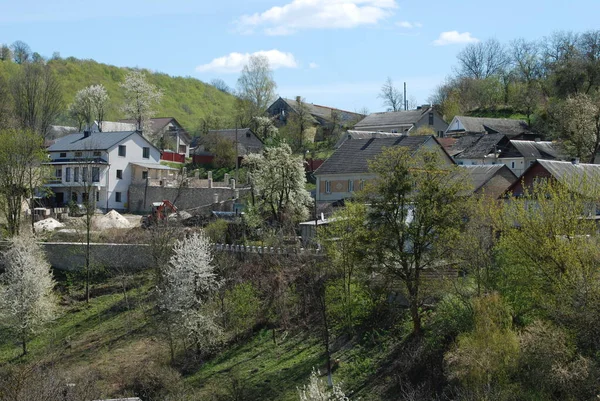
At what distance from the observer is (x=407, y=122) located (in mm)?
72188

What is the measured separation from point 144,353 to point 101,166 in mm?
Answer: 25974

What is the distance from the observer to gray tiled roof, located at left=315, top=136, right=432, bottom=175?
4950 centimetres

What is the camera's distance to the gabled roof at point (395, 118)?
72500 millimetres

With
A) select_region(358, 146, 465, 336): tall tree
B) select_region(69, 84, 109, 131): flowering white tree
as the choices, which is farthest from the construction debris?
select_region(69, 84, 109, 131): flowering white tree

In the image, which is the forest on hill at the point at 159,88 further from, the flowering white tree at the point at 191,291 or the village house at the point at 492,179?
the flowering white tree at the point at 191,291

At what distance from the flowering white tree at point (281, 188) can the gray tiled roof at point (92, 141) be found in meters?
17.0

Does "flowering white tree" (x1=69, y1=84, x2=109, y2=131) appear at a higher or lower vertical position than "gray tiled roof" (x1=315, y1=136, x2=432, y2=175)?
higher

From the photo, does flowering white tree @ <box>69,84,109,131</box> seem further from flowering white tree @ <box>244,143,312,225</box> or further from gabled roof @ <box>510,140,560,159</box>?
gabled roof @ <box>510,140,560,159</box>

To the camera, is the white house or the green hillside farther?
the green hillside

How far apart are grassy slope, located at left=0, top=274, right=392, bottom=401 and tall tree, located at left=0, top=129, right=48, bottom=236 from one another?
826 centimetres

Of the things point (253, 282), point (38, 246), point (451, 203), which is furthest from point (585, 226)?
point (38, 246)

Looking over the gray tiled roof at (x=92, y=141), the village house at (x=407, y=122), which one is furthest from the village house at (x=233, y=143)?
the village house at (x=407, y=122)

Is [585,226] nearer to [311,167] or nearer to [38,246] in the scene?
[38,246]

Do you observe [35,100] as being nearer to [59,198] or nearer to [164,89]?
[59,198]
